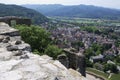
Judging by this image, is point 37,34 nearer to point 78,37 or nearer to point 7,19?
point 7,19

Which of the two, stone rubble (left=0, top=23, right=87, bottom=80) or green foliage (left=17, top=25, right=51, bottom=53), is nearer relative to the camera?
stone rubble (left=0, top=23, right=87, bottom=80)

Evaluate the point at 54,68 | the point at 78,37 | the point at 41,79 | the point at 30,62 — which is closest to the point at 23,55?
the point at 30,62

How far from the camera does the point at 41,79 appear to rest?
13.5ft

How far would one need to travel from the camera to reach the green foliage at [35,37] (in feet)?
53.1

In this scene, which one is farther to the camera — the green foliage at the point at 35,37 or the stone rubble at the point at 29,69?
the green foliage at the point at 35,37

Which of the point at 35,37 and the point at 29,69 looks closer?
the point at 29,69

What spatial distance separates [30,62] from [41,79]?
32.9 inches

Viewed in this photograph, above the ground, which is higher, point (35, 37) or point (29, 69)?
point (29, 69)

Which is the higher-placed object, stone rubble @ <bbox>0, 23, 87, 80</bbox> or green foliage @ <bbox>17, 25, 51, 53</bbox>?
stone rubble @ <bbox>0, 23, 87, 80</bbox>

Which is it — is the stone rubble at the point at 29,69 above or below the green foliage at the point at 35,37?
above

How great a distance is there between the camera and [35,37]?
54.5 ft

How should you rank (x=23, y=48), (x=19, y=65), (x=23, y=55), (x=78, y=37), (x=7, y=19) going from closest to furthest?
1. (x=19, y=65)
2. (x=23, y=55)
3. (x=23, y=48)
4. (x=7, y=19)
5. (x=78, y=37)

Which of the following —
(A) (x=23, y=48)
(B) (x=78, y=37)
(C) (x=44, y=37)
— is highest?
(A) (x=23, y=48)

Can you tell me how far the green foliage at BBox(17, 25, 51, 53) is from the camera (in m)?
16.2
